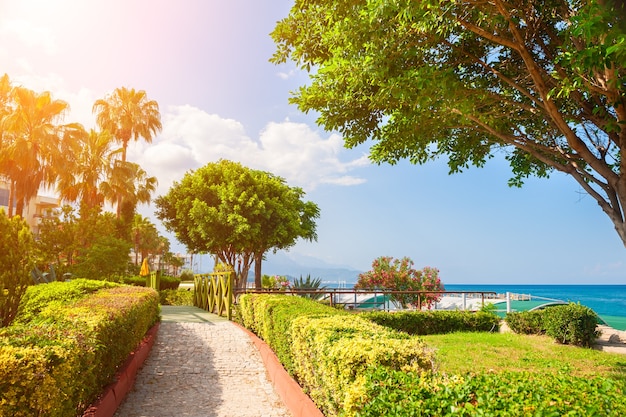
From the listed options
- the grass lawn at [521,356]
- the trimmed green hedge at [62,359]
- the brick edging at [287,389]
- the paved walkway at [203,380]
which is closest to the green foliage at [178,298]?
the paved walkway at [203,380]

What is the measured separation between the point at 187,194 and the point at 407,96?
23599 millimetres

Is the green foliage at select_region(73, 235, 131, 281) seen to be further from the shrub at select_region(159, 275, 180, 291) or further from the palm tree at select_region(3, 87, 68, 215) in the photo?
the shrub at select_region(159, 275, 180, 291)

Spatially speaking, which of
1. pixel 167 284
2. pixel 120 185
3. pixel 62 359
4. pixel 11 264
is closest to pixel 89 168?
pixel 120 185

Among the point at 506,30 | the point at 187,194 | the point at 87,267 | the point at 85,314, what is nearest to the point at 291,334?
the point at 85,314

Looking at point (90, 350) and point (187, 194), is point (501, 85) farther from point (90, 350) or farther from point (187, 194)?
point (187, 194)

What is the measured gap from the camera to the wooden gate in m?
15.7

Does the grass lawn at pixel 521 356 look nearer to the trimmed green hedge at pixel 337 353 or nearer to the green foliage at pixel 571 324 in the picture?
the green foliage at pixel 571 324

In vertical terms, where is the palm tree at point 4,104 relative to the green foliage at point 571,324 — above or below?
above

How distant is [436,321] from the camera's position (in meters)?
15.9

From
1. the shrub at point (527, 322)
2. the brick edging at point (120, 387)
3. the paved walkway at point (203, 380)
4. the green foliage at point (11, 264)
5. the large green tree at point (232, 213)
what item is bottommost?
the paved walkway at point (203, 380)

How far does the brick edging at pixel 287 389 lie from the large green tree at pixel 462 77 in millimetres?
4879

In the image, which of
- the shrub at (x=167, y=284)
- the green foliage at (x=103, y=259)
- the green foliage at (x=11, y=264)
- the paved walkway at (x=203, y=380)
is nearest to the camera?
the paved walkway at (x=203, y=380)

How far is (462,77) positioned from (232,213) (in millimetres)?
19156

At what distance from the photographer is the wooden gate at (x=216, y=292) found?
15680 mm
